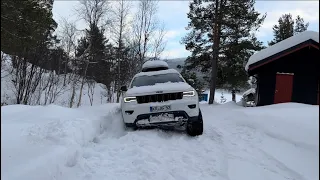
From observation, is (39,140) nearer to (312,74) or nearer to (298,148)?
(298,148)

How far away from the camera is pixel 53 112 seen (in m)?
7.09

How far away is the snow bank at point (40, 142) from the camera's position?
3500 mm

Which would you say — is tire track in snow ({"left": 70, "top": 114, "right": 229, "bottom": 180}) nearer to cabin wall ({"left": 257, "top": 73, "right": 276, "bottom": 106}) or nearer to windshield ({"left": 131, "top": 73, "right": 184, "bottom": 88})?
windshield ({"left": 131, "top": 73, "right": 184, "bottom": 88})

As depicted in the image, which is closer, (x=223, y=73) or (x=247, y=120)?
(x=247, y=120)

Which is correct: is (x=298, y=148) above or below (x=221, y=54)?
below

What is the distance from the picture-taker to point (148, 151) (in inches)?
200

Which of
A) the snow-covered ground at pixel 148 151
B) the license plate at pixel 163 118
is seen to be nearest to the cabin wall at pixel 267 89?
the snow-covered ground at pixel 148 151

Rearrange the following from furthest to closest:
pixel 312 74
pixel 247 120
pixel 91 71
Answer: pixel 91 71
pixel 312 74
pixel 247 120

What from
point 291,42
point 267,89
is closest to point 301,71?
point 291,42

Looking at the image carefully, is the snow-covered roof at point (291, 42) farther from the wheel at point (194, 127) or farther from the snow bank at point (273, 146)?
the wheel at point (194, 127)

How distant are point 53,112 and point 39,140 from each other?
2.67 meters

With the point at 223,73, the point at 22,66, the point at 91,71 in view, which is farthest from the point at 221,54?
the point at 22,66

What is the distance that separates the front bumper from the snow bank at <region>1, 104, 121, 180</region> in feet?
3.17

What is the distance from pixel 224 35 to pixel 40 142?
73.1 ft
